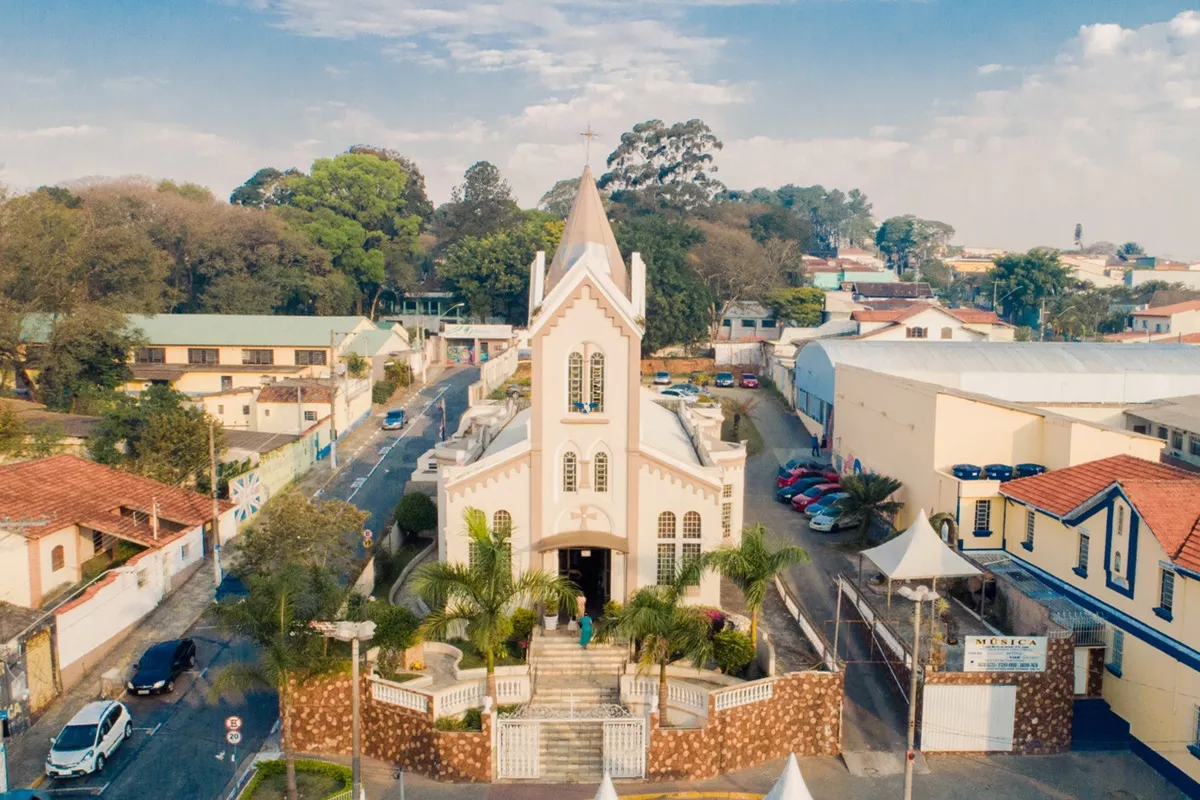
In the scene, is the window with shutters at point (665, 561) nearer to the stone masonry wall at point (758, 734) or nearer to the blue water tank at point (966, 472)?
the stone masonry wall at point (758, 734)

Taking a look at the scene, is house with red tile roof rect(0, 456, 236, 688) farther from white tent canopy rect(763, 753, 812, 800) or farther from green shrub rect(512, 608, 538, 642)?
white tent canopy rect(763, 753, 812, 800)

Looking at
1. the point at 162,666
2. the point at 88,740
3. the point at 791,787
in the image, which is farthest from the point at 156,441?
the point at 791,787

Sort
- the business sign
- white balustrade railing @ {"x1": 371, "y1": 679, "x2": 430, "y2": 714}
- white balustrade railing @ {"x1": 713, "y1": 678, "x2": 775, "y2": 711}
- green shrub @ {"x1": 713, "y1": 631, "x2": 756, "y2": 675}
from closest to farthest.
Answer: white balustrade railing @ {"x1": 713, "y1": 678, "x2": 775, "y2": 711}, white balustrade railing @ {"x1": 371, "y1": 679, "x2": 430, "y2": 714}, the business sign, green shrub @ {"x1": 713, "y1": 631, "x2": 756, "y2": 675}

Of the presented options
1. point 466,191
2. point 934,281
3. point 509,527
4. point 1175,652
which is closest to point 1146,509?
point 1175,652

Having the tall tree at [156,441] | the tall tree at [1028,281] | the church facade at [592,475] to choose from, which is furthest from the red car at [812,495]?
the tall tree at [1028,281]

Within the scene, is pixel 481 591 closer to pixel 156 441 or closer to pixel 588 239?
pixel 588 239

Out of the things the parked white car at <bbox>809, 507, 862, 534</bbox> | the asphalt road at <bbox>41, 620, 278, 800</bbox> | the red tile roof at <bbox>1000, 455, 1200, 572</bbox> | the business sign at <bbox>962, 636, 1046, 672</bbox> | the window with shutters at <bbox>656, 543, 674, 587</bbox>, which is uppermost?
the red tile roof at <bbox>1000, 455, 1200, 572</bbox>

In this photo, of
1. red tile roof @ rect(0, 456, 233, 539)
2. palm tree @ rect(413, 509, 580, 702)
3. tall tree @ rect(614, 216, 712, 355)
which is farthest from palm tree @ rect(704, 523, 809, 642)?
tall tree @ rect(614, 216, 712, 355)
